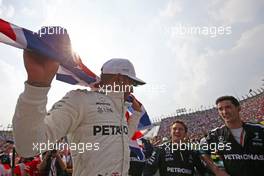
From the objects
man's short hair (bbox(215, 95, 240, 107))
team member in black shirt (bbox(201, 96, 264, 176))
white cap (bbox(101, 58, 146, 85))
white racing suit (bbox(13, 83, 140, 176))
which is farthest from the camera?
man's short hair (bbox(215, 95, 240, 107))

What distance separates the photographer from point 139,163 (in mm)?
7496

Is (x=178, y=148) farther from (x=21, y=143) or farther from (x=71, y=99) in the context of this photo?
(x=21, y=143)

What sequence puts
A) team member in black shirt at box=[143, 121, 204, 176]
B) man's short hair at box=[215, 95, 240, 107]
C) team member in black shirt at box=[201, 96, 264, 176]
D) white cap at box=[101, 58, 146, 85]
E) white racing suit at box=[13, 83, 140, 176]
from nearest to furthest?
white racing suit at box=[13, 83, 140, 176]
white cap at box=[101, 58, 146, 85]
team member in black shirt at box=[201, 96, 264, 176]
man's short hair at box=[215, 95, 240, 107]
team member in black shirt at box=[143, 121, 204, 176]

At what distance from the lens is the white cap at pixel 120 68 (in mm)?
2367

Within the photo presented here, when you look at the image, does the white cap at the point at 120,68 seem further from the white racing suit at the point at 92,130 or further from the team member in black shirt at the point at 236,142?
the team member in black shirt at the point at 236,142

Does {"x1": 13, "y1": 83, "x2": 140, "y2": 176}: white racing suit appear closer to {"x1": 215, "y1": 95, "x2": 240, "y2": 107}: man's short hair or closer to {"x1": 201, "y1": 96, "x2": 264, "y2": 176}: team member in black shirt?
{"x1": 201, "y1": 96, "x2": 264, "y2": 176}: team member in black shirt

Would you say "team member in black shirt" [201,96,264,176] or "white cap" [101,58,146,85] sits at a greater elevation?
"white cap" [101,58,146,85]

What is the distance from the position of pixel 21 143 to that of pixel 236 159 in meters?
3.41

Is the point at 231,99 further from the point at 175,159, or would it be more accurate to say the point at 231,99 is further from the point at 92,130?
the point at 92,130

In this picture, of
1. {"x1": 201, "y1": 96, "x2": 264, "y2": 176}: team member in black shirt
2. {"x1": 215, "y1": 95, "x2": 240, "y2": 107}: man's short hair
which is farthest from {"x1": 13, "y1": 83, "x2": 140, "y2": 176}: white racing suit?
{"x1": 215, "y1": 95, "x2": 240, "y2": 107}: man's short hair

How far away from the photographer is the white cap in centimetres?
237

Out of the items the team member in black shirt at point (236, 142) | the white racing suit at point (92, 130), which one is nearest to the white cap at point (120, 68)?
the white racing suit at point (92, 130)

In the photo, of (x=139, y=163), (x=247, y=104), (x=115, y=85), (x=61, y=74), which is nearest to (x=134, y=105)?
(x=115, y=85)

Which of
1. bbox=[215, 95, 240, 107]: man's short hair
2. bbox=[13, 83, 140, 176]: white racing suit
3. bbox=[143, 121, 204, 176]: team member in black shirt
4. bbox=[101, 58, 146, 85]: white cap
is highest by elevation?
bbox=[101, 58, 146, 85]: white cap
